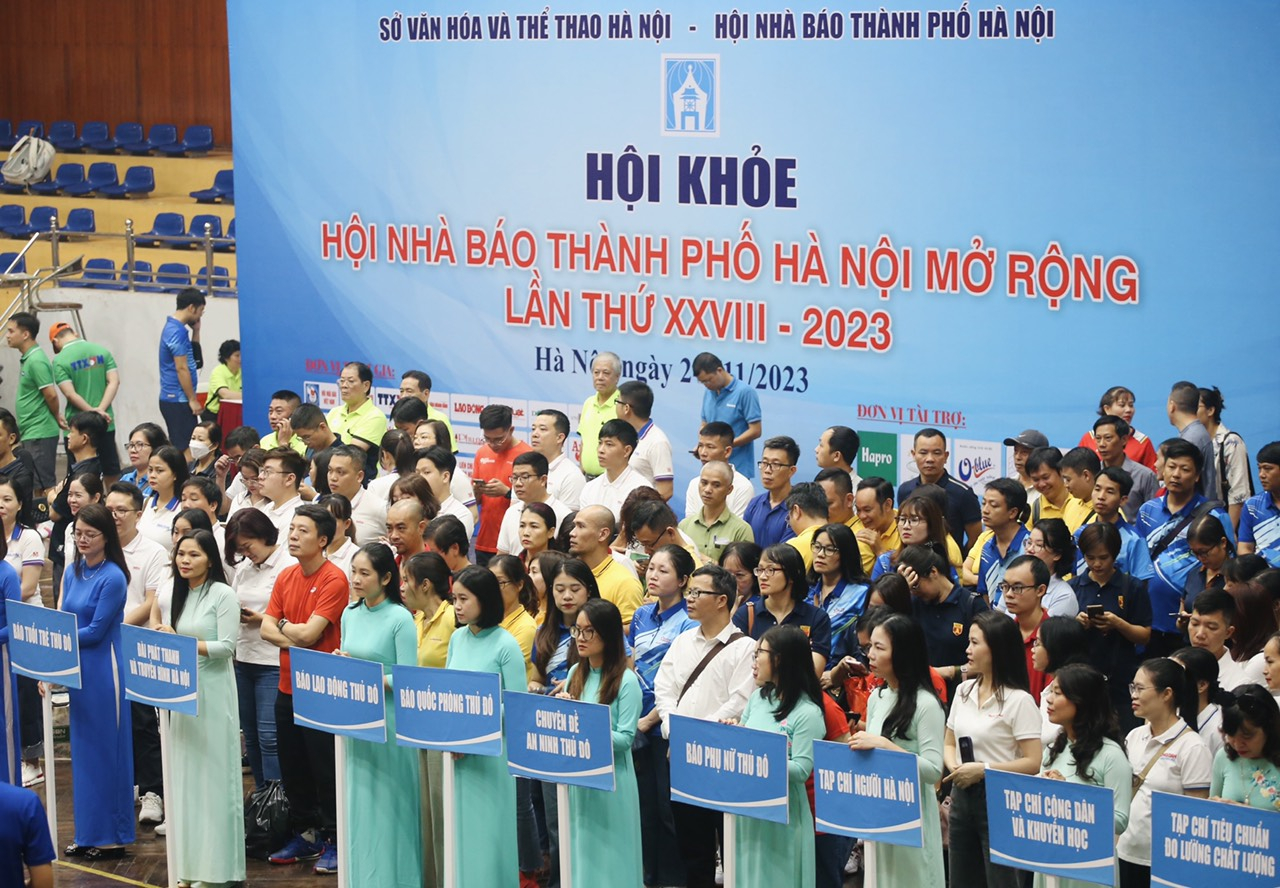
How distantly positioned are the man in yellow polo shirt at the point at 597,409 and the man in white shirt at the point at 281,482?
2206 millimetres

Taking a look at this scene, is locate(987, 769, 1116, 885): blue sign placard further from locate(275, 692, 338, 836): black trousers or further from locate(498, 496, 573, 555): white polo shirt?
locate(498, 496, 573, 555): white polo shirt

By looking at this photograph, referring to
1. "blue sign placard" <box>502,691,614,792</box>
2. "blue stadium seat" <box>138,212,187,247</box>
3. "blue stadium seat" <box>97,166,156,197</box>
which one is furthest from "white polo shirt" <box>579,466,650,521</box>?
"blue stadium seat" <box>97,166,156,197</box>

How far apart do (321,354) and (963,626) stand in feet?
22.8

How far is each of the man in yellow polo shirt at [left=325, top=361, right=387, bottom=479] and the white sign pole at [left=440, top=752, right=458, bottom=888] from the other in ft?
14.0

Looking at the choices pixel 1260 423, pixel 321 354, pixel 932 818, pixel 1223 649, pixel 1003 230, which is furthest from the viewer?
pixel 321 354

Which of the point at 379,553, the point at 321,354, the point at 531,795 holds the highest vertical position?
the point at 321,354

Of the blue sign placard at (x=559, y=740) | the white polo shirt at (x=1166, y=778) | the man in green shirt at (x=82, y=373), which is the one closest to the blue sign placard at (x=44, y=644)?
the blue sign placard at (x=559, y=740)

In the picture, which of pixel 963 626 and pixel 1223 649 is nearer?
pixel 1223 649

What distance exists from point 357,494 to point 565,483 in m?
1.06

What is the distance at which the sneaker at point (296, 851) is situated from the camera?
7410mm

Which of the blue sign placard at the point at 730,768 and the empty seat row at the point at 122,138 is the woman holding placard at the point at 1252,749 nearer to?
the blue sign placard at the point at 730,768

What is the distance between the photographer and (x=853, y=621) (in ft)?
22.7

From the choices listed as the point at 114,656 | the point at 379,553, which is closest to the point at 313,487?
the point at 114,656

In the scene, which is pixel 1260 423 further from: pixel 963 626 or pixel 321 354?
pixel 321 354
